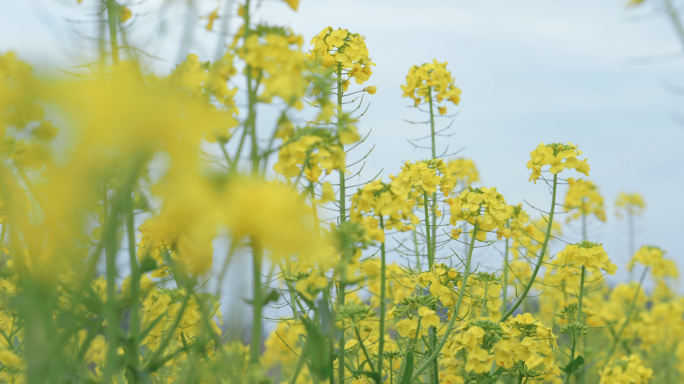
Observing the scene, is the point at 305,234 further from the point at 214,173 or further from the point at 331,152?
the point at 331,152

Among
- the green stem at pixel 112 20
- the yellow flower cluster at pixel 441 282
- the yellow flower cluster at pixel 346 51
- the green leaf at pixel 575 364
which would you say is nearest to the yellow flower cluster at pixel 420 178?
the yellow flower cluster at pixel 441 282

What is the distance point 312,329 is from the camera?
100cm

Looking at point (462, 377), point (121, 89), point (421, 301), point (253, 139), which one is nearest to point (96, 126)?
point (121, 89)

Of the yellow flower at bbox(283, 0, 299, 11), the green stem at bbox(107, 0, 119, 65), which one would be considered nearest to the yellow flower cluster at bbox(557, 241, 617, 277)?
the yellow flower at bbox(283, 0, 299, 11)

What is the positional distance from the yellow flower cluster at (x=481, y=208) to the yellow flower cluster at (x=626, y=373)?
1.46 m

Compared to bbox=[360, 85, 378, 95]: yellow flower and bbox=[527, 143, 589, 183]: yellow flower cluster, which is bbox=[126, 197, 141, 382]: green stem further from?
bbox=[527, 143, 589, 183]: yellow flower cluster

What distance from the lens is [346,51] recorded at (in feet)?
6.88

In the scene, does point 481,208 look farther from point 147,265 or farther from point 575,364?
point 147,265

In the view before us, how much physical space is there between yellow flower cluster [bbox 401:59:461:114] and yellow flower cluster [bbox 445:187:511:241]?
0.93 metres

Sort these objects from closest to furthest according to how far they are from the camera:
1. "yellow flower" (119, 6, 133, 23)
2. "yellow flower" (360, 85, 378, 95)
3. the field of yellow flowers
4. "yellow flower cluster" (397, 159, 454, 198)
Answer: the field of yellow flowers → "yellow flower" (119, 6, 133, 23) → "yellow flower cluster" (397, 159, 454, 198) → "yellow flower" (360, 85, 378, 95)

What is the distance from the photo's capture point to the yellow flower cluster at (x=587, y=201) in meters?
4.30

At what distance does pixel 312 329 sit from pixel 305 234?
304 millimetres

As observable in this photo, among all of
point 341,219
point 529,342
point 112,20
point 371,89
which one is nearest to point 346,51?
point 371,89

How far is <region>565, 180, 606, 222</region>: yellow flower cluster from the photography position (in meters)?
Result: 4.30
